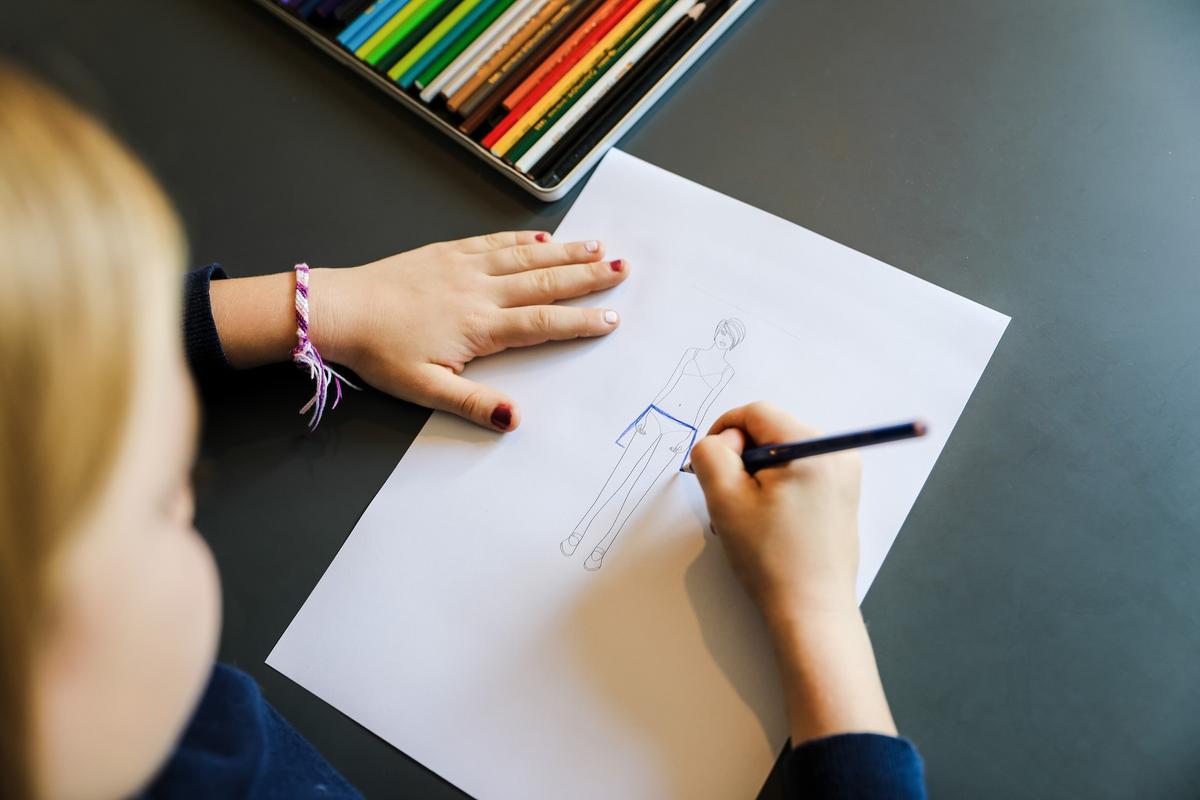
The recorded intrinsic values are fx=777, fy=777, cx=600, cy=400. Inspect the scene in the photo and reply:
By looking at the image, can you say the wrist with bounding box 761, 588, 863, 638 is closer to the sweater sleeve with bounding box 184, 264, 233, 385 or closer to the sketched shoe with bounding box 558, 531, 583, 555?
the sketched shoe with bounding box 558, 531, 583, 555

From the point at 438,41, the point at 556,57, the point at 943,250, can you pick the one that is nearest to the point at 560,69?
the point at 556,57

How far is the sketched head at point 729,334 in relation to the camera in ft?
2.09

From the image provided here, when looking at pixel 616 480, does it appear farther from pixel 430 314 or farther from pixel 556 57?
pixel 556 57

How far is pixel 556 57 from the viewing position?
69 cm

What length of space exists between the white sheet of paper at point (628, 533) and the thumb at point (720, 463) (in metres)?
0.04

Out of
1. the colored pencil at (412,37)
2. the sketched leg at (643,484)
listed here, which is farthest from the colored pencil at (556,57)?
the sketched leg at (643,484)

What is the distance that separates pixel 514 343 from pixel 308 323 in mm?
173

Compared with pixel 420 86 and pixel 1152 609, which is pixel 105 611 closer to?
pixel 420 86

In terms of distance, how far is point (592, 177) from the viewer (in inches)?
27.7

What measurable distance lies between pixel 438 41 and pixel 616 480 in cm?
43

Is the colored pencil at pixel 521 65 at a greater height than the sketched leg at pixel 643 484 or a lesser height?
greater

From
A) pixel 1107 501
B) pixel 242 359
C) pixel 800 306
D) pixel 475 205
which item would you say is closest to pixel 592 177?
pixel 475 205

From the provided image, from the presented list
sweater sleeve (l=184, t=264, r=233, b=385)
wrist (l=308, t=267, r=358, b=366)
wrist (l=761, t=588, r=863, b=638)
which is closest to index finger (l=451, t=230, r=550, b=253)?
wrist (l=308, t=267, r=358, b=366)

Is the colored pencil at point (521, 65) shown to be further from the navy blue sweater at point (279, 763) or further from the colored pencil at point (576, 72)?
the navy blue sweater at point (279, 763)
